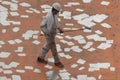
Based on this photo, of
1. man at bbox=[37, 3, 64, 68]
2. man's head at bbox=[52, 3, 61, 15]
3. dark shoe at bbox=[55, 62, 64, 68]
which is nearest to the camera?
man's head at bbox=[52, 3, 61, 15]

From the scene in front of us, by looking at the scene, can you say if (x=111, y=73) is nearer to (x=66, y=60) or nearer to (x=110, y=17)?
(x=66, y=60)

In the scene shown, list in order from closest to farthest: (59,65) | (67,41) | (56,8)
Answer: (56,8) < (59,65) < (67,41)

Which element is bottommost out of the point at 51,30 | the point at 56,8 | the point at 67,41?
the point at 67,41

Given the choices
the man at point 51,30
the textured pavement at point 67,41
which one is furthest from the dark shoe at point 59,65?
the textured pavement at point 67,41

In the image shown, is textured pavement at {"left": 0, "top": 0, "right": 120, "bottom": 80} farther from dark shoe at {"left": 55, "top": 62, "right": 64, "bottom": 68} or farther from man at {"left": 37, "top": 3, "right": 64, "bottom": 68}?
man at {"left": 37, "top": 3, "right": 64, "bottom": 68}

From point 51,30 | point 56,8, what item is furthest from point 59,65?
point 56,8

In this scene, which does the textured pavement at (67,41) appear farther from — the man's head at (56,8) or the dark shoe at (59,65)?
the man's head at (56,8)

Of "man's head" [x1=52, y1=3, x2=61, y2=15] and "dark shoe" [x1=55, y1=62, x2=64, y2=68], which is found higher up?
"man's head" [x1=52, y1=3, x2=61, y2=15]

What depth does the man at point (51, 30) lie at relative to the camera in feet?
42.1

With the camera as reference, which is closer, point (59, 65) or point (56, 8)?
point (56, 8)

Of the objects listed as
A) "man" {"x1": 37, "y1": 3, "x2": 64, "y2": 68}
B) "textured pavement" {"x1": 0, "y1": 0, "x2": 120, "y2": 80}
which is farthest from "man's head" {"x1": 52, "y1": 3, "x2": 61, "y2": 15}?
"textured pavement" {"x1": 0, "y1": 0, "x2": 120, "y2": 80}

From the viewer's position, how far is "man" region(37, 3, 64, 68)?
12844 mm

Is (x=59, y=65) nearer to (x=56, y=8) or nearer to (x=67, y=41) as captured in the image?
(x=67, y=41)

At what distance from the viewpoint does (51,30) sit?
12.9m
